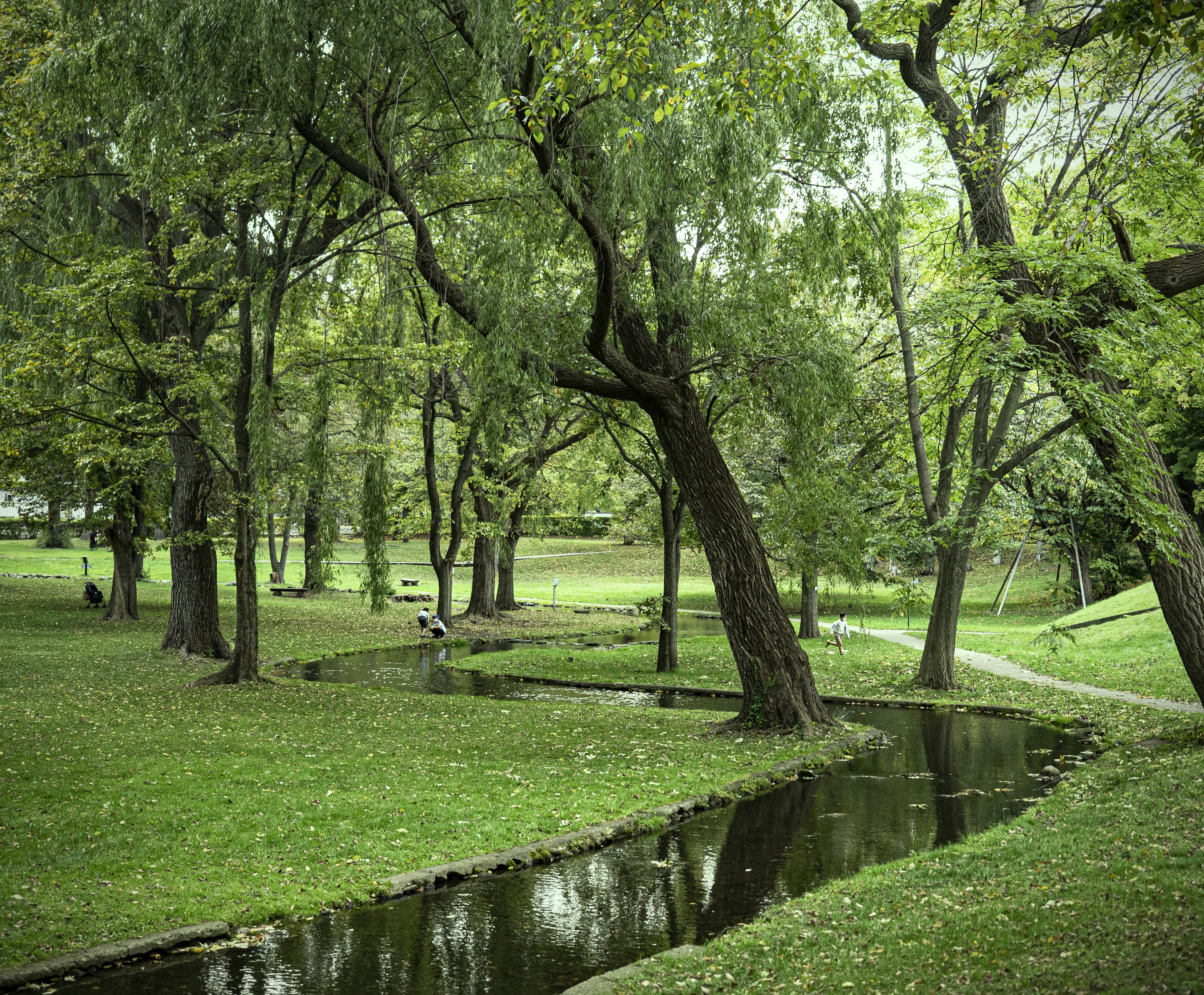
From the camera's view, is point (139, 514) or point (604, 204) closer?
point (604, 204)

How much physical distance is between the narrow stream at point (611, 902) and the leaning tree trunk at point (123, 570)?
1962 cm

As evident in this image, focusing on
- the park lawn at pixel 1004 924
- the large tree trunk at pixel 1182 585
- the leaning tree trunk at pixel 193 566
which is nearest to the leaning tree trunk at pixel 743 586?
the large tree trunk at pixel 1182 585

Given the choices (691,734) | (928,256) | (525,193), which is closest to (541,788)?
(691,734)

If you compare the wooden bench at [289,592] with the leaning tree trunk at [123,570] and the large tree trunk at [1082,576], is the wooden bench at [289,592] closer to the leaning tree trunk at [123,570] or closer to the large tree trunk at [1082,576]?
the leaning tree trunk at [123,570]

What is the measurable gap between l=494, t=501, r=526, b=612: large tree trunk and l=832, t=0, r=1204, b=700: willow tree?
21.4 meters

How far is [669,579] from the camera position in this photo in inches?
757

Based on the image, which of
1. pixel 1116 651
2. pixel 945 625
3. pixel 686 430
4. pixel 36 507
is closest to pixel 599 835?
pixel 686 430

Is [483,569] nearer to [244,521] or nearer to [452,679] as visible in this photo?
[452,679]

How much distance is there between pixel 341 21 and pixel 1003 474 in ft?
37.8

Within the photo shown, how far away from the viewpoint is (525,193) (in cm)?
1123

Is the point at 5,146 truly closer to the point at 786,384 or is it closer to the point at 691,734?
the point at 786,384

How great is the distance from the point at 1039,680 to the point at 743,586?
28.2 feet

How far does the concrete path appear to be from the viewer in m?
14.2

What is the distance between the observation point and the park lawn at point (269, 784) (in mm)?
6457
